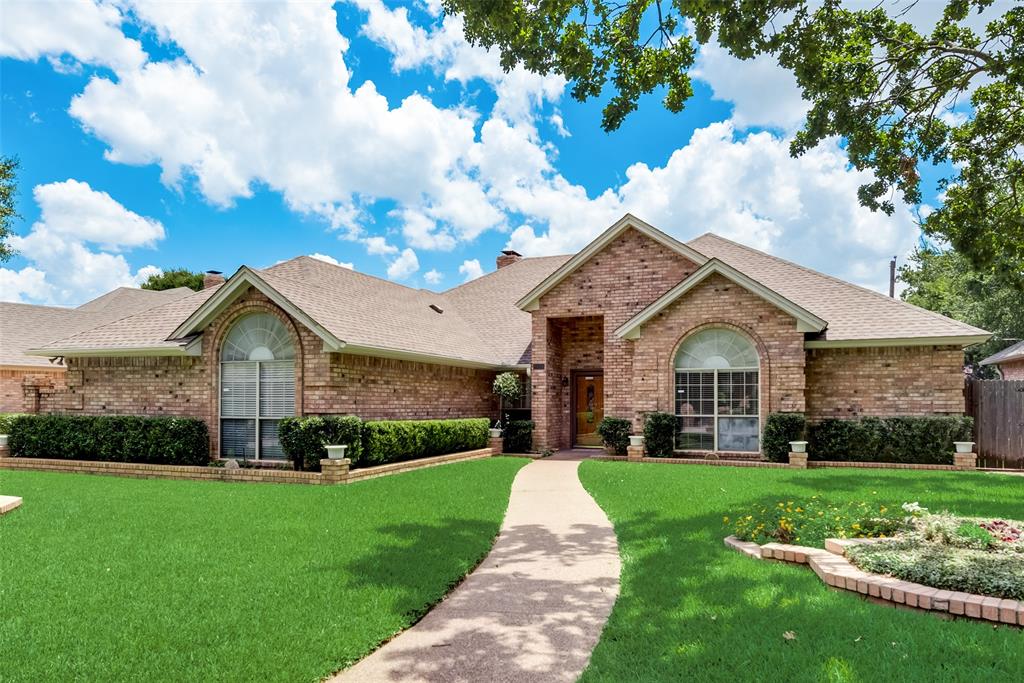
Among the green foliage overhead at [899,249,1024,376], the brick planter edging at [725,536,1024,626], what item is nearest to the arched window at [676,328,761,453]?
the brick planter edging at [725,536,1024,626]

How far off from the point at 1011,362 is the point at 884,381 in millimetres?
18290

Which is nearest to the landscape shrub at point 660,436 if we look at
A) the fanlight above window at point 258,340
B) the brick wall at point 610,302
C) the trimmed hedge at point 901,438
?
the brick wall at point 610,302

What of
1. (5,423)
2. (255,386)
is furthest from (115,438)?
(5,423)

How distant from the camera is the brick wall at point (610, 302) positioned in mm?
18281

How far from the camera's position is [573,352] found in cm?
2066

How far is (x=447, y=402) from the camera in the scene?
1873 centimetres

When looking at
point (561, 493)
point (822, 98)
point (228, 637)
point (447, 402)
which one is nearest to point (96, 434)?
point (447, 402)

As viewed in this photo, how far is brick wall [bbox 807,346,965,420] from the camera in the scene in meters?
16.0

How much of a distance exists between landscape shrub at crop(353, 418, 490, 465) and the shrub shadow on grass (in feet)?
20.4

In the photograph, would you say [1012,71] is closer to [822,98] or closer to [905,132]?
[905,132]

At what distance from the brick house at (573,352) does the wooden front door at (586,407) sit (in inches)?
3.6

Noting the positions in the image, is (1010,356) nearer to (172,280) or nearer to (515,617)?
(515,617)

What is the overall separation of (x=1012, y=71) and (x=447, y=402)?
14280 mm

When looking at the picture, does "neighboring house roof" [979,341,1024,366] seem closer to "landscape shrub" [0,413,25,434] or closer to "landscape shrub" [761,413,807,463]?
"landscape shrub" [761,413,807,463]
